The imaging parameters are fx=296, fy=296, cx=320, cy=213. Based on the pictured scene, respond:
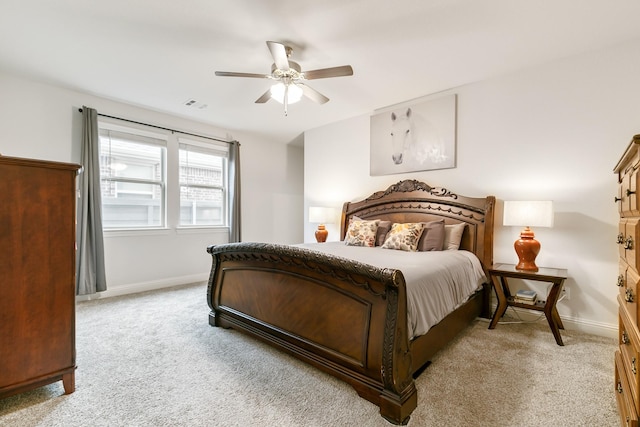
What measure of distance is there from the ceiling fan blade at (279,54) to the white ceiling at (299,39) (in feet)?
0.76

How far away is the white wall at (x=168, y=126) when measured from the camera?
3.35 meters

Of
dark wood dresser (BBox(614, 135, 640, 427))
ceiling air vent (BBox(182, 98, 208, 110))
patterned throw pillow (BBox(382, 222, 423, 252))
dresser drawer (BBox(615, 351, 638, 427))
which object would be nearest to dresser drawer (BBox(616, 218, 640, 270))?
dark wood dresser (BBox(614, 135, 640, 427))

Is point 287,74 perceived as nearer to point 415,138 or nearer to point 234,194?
point 415,138

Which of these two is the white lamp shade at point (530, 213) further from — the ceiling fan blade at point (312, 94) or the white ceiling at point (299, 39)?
the ceiling fan blade at point (312, 94)

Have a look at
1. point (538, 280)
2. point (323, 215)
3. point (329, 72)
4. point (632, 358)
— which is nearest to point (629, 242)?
point (632, 358)

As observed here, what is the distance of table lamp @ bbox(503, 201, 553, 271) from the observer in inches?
104

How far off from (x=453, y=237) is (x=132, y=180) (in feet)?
14.1

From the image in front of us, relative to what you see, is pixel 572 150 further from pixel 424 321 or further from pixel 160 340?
pixel 160 340

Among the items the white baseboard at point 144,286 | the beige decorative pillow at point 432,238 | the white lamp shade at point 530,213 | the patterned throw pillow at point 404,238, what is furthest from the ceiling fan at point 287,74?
the white baseboard at point 144,286

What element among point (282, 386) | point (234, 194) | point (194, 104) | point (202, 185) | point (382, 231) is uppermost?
point (194, 104)

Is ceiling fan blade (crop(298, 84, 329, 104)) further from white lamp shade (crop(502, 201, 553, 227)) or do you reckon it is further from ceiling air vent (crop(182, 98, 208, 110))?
white lamp shade (crop(502, 201, 553, 227))

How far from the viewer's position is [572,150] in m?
2.86

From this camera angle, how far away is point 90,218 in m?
3.64

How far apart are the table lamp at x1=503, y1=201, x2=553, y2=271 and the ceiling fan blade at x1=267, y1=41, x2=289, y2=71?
2440 millimetres
